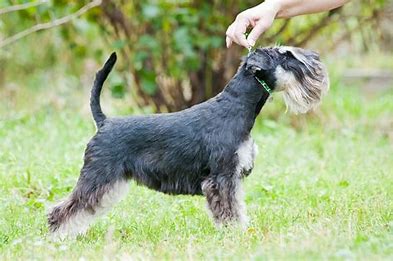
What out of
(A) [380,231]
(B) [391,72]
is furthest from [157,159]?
(B) [391,72]

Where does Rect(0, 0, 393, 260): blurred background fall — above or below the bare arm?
below

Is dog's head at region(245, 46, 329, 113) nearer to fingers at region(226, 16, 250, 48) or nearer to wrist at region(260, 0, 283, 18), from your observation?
fingers at region(226, 16, 250, 48)

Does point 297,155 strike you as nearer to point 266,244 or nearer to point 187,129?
point 187,129

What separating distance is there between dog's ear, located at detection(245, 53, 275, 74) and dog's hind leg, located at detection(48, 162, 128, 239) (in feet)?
3.53

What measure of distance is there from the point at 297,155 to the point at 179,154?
10.8 feet

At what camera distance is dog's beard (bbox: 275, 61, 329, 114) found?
5.54m

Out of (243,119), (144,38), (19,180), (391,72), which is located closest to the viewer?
(243,119)

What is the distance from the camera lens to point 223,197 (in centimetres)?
532

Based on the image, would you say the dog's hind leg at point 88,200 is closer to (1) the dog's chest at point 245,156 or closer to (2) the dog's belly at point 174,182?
(2) the dog's belly at point 174,182

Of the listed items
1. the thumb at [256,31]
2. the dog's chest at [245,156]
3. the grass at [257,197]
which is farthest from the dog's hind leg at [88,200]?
the thumb at [256,31]

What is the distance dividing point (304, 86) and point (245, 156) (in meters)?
0.64

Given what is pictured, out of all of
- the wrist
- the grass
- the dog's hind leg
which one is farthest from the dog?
the wrist

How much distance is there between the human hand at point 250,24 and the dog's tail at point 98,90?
2.53ft

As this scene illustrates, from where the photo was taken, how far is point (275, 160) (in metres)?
8.20
